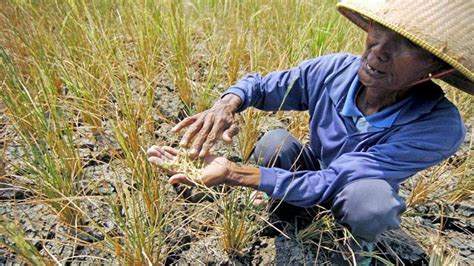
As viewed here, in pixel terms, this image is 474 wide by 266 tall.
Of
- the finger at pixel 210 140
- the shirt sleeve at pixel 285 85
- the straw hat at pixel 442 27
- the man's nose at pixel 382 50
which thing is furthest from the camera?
the shirt sleeve at pixel 285 85

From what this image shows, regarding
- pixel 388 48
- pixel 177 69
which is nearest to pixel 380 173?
pixel 388 48

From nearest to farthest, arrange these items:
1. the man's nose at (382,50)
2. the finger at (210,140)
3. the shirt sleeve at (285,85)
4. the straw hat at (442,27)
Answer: the straw hat at (442,27) < the man's nose at (382,50) < the finger at (210,140) < the shirt sleeve at (285,85)

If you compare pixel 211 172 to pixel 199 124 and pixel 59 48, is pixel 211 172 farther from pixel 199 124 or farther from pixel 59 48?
pixel 59 48

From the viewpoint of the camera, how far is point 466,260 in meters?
1.45

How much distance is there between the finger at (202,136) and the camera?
1.21 metres

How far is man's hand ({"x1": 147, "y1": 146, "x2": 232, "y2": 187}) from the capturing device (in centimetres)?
112

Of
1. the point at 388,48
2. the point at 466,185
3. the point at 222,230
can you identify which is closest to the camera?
the point at 388,48

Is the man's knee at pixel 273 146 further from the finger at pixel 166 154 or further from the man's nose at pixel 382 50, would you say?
the man's nose at pixel 382 50

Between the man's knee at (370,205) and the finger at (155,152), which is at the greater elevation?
the finger at (155,152)

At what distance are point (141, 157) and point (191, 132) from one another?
20cm

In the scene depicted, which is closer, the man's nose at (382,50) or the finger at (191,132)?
the man's nose at (382,50)

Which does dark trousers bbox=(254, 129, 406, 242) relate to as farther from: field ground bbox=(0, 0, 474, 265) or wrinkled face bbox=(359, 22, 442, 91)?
wrinkled face bbox=(359, 22, 442, 91)

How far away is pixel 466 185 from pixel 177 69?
5.07ft

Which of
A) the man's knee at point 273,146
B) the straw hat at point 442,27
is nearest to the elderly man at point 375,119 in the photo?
the straw hat at point 442,27
